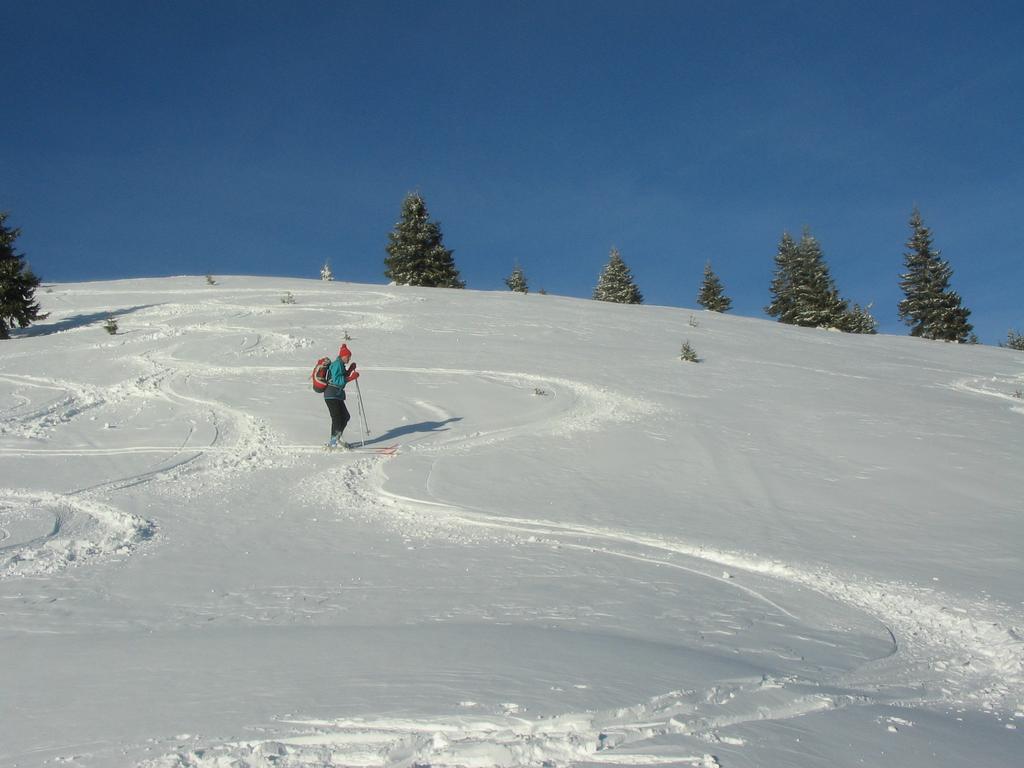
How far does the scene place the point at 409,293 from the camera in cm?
2923

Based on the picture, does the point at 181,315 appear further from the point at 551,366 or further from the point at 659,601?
the point at 659,601

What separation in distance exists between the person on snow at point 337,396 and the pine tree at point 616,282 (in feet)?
153

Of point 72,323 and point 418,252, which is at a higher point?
point 418,252

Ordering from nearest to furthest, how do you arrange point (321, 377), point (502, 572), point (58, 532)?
point (502, 572) < point (58, 532) < point (321, 377)

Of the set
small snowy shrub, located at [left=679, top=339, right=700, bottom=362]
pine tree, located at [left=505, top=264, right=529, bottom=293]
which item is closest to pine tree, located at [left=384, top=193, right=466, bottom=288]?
pine tree, located at [left=505, top=264, right=529, bottom=293]

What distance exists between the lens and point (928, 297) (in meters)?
43.4

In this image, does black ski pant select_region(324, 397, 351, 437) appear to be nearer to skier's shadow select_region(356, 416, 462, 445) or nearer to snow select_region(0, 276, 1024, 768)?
snow select_region(0, 276, 1024, 768)

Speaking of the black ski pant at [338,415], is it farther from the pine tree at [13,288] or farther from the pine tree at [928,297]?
the pine tree at [928,297]

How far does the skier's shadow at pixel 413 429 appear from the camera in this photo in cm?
1112

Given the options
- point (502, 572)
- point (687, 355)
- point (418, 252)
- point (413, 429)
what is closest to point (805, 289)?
point (418, 252)

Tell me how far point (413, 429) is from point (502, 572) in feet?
21.8

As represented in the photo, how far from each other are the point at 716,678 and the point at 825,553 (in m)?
3.27

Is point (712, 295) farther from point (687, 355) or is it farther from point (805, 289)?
point (687, 355)

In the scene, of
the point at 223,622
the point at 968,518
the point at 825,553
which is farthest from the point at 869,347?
the point at 223,622
